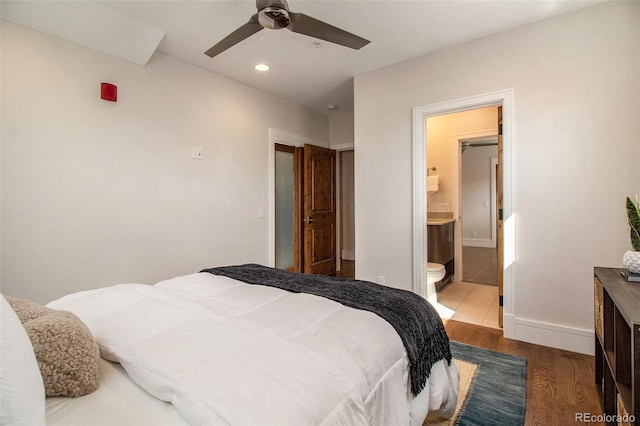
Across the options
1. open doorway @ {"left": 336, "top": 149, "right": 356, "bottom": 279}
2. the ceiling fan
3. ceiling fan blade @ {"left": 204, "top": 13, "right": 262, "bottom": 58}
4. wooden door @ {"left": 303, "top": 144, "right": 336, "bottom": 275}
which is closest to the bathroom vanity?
wooden door @ {"left": 303, "top": 144, "right": 336, "bottom": 275}

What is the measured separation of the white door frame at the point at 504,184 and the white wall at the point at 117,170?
75.9 inches

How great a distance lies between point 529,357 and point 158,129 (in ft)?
12.0

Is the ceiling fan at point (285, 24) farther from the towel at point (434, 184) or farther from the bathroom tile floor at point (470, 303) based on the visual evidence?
the towel at point (434, 184)

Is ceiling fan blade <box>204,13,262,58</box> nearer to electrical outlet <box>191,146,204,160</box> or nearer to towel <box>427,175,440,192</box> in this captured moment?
electrical outlet <box>191,146,204,160</box>

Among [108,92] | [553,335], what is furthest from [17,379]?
[553,335]

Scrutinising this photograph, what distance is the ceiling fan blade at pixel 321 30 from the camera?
71.4 inches

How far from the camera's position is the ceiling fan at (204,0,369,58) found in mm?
1746

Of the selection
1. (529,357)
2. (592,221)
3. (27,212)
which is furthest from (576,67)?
(27,212)

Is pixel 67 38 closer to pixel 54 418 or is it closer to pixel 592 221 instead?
pixel 54 418

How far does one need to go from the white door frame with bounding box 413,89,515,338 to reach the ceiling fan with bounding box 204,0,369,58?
129cm

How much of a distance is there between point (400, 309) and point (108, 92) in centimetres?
280

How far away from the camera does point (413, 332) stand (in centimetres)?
Answer: 128

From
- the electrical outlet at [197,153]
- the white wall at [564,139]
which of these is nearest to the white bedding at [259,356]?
the white wall at [564,139]

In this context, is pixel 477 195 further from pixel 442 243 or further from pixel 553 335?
pixel 553 335
